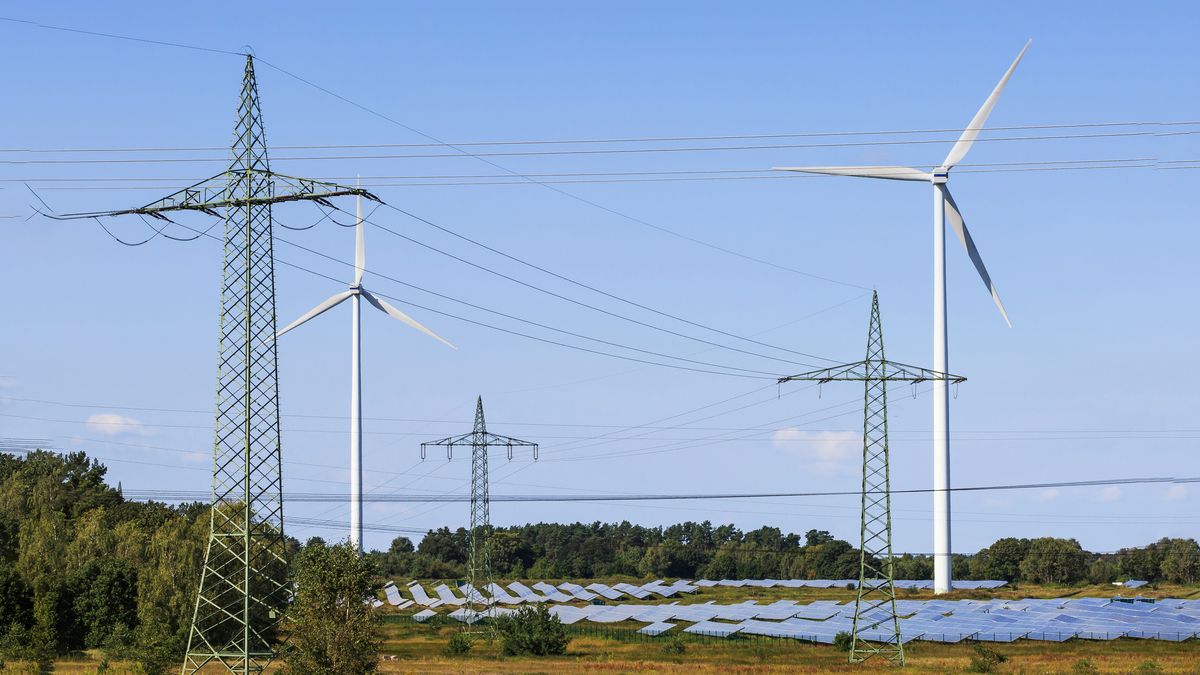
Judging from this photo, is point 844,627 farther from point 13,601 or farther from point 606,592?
point 13,601

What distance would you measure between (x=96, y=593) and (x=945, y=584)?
272 feet

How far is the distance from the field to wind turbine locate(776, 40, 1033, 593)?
17.6 meters

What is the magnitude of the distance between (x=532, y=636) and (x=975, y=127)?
6385cm

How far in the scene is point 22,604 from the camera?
99500mm

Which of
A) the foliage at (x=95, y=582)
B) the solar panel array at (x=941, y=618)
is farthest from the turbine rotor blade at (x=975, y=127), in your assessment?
the foliage at (x=95, y=582)

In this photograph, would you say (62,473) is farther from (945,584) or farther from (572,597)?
(945,584)

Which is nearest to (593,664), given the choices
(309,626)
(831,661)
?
(831,661)

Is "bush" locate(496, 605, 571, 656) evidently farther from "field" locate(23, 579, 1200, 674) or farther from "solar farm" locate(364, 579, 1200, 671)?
"solar farm" locate(364, 579, 1200, 671)

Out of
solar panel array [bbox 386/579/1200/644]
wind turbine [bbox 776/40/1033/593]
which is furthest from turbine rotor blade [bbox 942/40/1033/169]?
solar panel array [bbox 386/579/1200/644]

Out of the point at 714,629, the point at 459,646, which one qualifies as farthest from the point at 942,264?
the point at 459,646

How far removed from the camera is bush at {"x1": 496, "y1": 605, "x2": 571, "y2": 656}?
9619 centimetres

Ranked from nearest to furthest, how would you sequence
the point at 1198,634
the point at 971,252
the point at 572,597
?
the point at 1198,634 → the point at 971,252 → the point at 572,597

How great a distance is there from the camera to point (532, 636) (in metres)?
96.4

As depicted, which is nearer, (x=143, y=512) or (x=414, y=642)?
(x=414, y=642)
